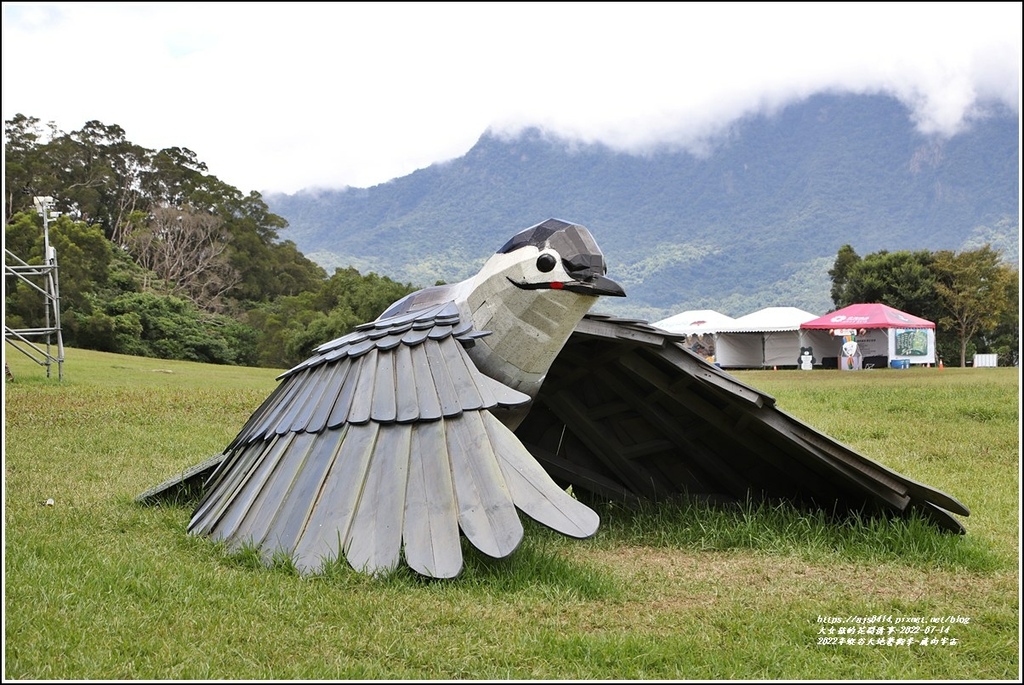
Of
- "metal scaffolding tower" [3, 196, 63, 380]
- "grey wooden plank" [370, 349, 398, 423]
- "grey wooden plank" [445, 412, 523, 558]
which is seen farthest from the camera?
"metal scaffolding tower" [3, 196, 63, 380]

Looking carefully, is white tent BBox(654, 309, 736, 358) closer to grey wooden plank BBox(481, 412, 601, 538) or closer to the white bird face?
the white bird face

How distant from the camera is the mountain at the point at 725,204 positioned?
41.4 m

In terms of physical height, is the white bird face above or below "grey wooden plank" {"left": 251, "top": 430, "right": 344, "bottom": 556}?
above

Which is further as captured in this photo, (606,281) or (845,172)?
(845,172)

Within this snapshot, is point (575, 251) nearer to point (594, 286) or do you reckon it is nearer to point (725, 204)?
point (594, 286)

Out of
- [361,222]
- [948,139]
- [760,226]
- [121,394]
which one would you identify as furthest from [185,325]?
[948,139]

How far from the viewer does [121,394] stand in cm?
1192

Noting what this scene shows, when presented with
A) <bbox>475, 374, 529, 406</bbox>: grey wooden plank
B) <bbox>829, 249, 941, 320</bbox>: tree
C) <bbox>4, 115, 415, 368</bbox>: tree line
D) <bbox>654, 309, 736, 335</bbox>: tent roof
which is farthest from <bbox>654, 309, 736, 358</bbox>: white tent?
<bbox>475, 374, 529, 406</bbox>: grey wooden plank

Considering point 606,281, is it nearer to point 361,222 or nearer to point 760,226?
point 361,222

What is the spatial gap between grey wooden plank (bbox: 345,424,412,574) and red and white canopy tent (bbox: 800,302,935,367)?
21.0 m

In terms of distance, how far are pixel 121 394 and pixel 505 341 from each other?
906 cm

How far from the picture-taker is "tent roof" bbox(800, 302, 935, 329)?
23.0 meters

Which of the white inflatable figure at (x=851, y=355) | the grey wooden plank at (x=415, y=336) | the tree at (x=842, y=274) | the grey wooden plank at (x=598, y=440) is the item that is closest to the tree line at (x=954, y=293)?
the tree at (x=842, y=274)

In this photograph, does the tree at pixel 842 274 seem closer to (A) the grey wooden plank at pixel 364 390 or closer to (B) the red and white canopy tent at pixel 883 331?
(B) the red and white canopy tent at pixel 883 331
